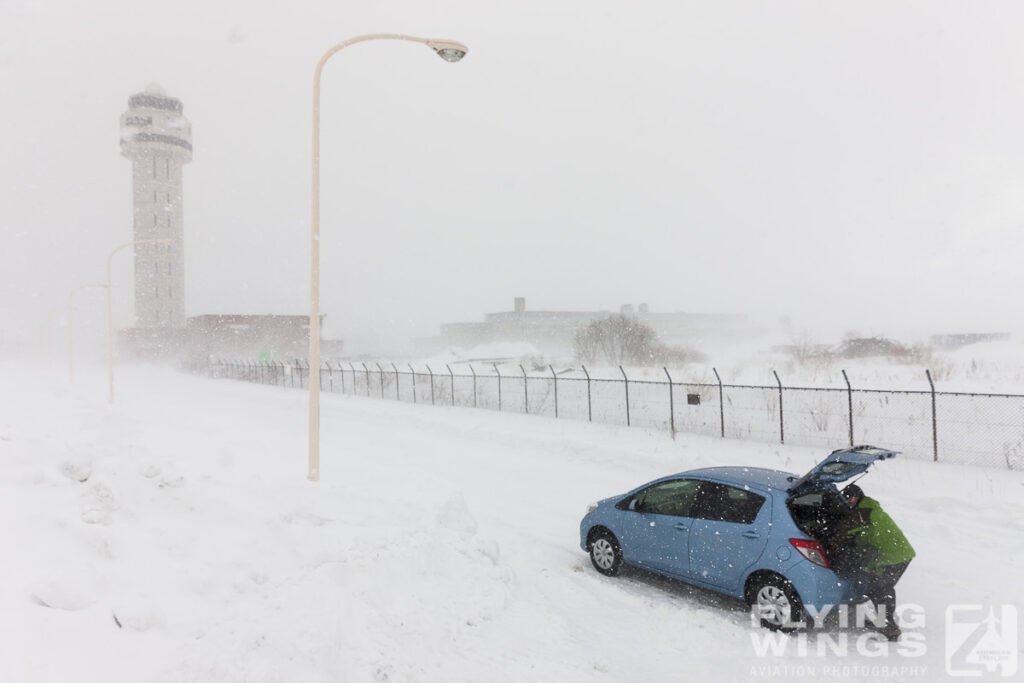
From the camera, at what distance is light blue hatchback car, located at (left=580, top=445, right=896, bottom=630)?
5955mm

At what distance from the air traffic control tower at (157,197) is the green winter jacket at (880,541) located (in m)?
98.2

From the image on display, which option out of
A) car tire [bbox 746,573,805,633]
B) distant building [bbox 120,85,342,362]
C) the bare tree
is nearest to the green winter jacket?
car tire [bbox 746,573,805,633]

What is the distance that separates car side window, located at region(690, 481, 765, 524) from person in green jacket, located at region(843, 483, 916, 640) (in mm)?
948

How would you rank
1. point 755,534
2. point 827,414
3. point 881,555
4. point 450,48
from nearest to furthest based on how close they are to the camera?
point 881,555 → point 755,534 → point 450,48 → point 827,414

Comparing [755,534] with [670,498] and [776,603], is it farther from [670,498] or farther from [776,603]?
[670,498]

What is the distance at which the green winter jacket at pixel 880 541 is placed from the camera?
19.2 ft

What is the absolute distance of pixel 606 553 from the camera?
25.9 ft

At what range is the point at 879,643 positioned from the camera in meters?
6.00

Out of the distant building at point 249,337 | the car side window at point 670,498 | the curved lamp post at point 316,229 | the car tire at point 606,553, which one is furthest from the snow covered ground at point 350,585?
the distant building at point 249,337

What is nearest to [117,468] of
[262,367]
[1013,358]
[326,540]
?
[326,540]

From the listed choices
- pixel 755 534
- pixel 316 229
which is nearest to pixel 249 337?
pixel 316 229

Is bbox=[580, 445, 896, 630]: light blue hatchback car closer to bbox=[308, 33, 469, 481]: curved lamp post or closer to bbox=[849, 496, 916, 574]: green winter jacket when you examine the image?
bbox=[849, 496, 916, 574]: green winter jacket

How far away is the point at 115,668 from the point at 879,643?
672cm

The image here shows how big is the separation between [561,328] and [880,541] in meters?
90.1
